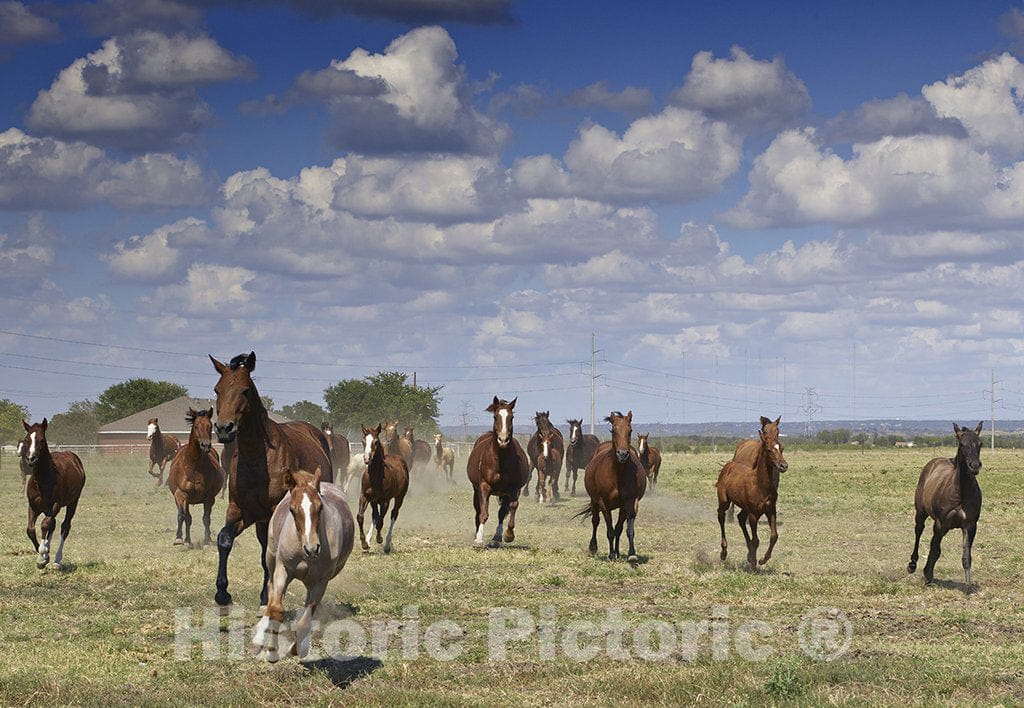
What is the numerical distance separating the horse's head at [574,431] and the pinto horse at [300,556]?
96.5 ft

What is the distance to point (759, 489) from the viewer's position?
1880 centimetres

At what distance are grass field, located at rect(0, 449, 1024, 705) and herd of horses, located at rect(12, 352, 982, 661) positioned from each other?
22.0 inches

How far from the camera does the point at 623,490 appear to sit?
19969 mm

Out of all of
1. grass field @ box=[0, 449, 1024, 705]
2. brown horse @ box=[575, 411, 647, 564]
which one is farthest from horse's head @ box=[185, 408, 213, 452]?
brown horse @ box=[575, 411, 647, 564]

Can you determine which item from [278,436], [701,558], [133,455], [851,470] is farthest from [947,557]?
[133,455]

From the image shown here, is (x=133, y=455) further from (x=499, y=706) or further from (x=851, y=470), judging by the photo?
(x=499, y=706)

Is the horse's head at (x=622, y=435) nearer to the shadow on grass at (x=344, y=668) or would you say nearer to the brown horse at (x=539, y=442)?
the shadow on grass at (x=344, y=668)

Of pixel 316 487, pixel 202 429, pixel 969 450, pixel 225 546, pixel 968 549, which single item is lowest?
pixel 968 549

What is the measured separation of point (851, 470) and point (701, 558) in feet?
143

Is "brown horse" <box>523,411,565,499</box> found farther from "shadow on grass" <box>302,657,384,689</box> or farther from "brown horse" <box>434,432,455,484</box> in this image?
Result: "shadow on grass" <box>302,657,384,689</box>

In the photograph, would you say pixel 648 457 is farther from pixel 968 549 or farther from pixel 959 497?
pixel 968 549

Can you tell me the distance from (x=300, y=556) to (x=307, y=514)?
1.54 ft

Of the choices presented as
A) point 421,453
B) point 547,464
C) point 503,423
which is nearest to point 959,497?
point 503,423

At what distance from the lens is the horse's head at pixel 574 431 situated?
40094 mm
